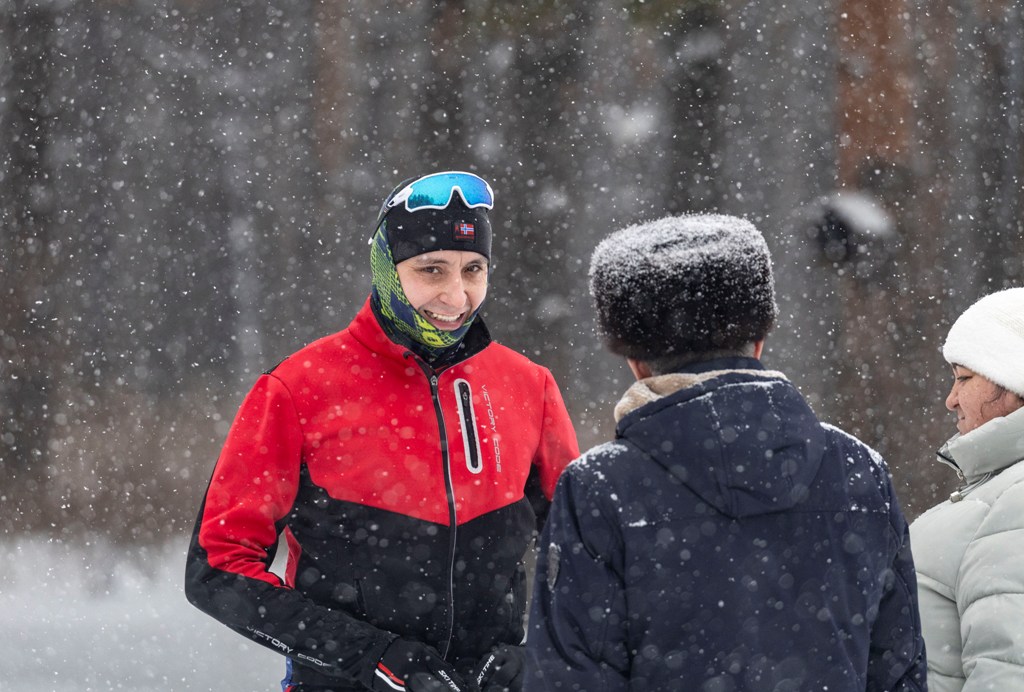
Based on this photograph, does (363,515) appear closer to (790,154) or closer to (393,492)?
(393,492)

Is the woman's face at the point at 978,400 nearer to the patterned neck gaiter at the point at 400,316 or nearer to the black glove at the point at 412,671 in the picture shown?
the patterned neck gaiter at the point at 400,316

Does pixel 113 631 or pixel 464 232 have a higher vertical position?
pixel 464 232

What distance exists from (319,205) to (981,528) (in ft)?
10.9

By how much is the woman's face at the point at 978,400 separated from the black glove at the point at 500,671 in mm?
1013

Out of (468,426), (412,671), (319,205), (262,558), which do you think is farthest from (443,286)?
(319,205)

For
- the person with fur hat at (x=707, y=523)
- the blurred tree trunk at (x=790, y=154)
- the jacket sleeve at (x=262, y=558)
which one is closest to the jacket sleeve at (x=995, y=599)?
the person with fur hat at (x=707, y=523)

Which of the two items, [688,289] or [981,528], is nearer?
[688,289]

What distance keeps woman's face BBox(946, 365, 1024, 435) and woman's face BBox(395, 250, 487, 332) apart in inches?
39.2

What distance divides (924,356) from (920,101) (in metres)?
1.20

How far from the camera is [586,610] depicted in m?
1.34

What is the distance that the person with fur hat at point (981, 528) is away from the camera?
68.1 inches

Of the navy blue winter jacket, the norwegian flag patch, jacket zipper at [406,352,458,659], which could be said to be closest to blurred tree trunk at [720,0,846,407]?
the norwegian flag patch

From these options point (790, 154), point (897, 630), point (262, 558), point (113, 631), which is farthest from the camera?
point (790, 154)

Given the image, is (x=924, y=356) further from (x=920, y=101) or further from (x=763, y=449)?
(x=763, y=449)
